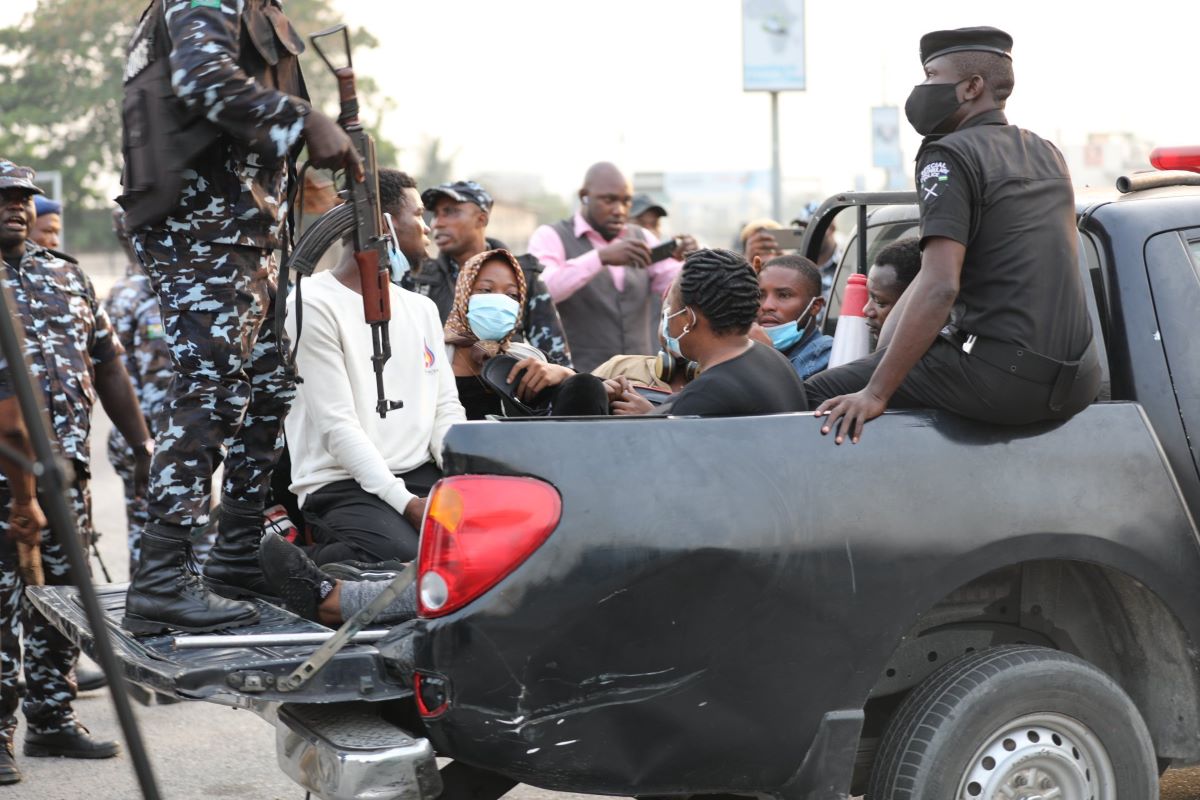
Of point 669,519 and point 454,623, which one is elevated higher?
point 669,519

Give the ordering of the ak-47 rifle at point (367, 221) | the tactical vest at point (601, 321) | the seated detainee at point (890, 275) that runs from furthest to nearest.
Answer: the tactical vest at point (601, 321) < the seated detainee at point (890, 275) < the ak-47 rifle at point (367, 221)

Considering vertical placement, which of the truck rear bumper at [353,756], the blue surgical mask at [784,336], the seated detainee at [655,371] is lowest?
the truck rear bumper at [353,756]

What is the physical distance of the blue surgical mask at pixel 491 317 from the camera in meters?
5.34

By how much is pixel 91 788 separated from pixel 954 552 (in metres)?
3.23

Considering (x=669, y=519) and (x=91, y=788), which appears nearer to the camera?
(x=669, y=519)

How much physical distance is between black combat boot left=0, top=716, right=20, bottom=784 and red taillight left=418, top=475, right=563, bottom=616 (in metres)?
2.72

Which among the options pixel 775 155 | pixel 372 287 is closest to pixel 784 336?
pixel 372 287

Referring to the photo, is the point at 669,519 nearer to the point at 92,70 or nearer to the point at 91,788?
the point at 91,788

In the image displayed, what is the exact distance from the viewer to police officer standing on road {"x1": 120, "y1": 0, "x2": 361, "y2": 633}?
352 centimetres

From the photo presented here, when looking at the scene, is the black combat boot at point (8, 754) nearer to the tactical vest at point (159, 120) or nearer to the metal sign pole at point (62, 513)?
the tactical vest at point (159, 120)

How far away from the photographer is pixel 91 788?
16.1ft

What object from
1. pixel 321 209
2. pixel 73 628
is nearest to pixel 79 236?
pixel 321 209

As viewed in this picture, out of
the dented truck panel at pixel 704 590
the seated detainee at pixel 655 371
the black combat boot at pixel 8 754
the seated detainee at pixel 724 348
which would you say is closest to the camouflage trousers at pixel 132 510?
the black combat boot at pixel 8 754

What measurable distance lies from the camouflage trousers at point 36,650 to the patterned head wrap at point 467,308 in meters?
1.50
